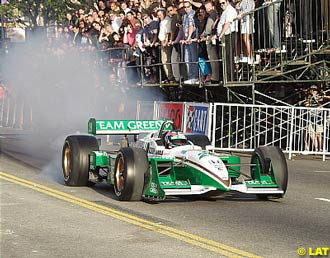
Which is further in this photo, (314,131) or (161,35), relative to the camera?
(161,35)

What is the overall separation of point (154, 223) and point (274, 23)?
930 centimetres

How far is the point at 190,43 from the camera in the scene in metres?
20.8

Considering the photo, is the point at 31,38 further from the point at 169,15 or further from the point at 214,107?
the point at 214,107

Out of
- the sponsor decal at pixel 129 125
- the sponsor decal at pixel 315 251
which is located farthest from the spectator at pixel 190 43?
the sponsor decal at pixel 315 251

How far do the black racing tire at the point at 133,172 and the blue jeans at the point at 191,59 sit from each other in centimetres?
873

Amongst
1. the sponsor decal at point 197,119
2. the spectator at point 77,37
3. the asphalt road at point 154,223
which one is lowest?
the asphalt road at point 154,223

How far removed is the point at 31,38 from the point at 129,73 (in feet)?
30.7

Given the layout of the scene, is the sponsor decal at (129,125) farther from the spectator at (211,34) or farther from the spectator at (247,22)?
the spectator at (211,34)

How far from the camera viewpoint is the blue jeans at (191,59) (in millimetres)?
20828

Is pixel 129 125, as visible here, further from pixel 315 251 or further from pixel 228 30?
pixel 315 251

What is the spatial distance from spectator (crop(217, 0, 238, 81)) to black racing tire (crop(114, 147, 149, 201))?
7484 mm

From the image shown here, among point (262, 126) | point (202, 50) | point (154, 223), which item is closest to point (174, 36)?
point (202, 50)

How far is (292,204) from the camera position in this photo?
12.5 m

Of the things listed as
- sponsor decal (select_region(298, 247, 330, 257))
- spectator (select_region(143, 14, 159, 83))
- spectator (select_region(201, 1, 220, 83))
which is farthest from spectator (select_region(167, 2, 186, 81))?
sponsor decal (select_region(298, 247, 330, 257))
